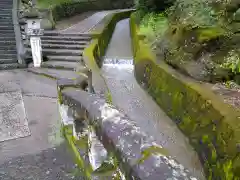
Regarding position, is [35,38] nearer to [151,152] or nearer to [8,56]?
[8,56]

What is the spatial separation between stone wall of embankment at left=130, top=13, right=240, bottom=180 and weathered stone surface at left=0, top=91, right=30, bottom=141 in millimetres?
3358

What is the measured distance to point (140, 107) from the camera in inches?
335

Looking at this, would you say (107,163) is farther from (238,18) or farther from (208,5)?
(208,5)

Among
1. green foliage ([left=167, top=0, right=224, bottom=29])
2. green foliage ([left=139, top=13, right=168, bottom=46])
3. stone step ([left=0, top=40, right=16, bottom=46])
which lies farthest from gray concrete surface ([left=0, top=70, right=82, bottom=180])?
green foliage ([left=139, top=13, right=168, bottom=46])

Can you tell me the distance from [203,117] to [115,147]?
152 inches

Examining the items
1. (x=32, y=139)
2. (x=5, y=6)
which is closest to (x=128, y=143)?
(x=32, y=139)

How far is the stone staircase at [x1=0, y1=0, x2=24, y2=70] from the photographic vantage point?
9445 mm

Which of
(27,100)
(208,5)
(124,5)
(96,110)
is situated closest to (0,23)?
(27,100)

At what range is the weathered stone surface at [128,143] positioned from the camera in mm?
1767

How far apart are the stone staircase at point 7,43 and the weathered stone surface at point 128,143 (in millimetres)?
7163

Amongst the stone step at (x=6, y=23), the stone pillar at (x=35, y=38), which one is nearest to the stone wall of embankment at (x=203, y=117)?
the stone pillar at (x=35, y=38)

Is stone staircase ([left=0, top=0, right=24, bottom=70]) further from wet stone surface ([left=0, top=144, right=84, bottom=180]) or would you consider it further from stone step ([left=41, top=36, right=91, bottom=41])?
wet stone surface ([left=0, top=144, right=84, bottom=180])

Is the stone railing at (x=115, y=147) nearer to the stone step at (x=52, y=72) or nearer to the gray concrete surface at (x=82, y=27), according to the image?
the stone step at (x=52, y=72)

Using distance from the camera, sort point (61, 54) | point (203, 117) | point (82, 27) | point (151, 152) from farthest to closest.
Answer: point (82, 27) < point (61, 54) < point (203, 117) < point (151, 152)
